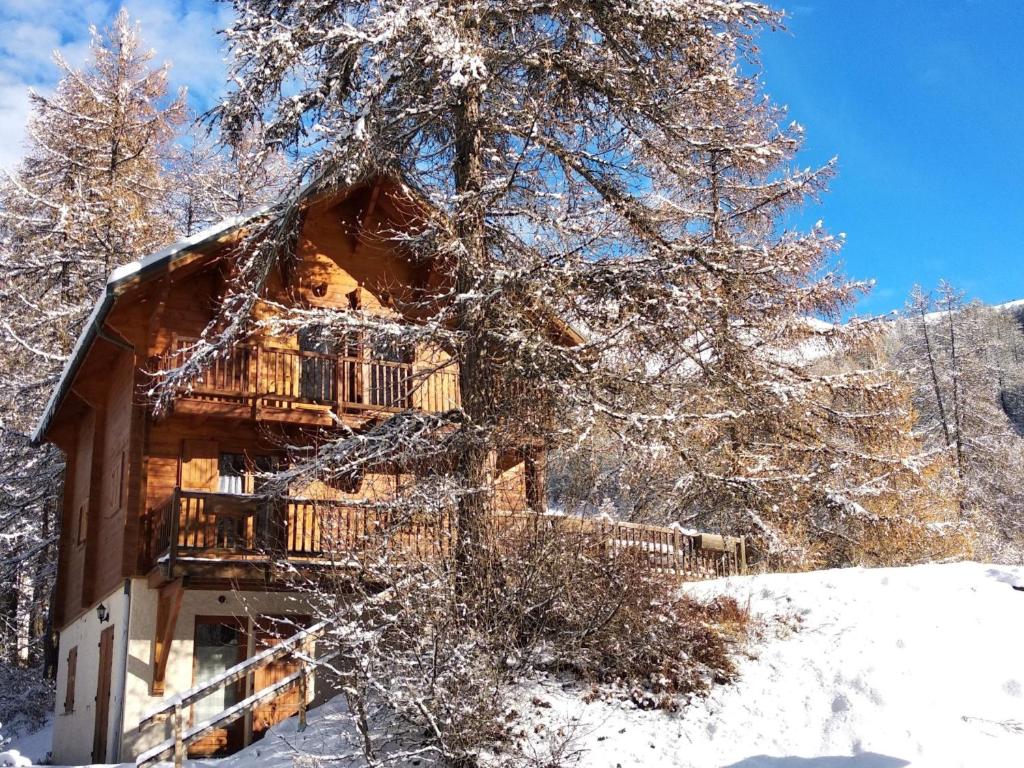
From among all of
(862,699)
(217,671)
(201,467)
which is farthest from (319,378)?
(862,699)

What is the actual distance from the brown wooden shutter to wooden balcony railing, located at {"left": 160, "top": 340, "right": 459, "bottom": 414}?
1.15m

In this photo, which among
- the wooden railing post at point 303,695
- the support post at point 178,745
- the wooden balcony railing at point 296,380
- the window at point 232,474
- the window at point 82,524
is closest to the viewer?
the support post at point 178,745

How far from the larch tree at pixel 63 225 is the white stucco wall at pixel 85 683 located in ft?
20.9

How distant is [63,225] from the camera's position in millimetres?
25109

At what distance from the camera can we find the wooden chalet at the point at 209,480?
16094 millimetres

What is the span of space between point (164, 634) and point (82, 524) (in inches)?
241

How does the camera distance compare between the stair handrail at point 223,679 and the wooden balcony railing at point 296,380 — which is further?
the wooden balcony railing at point 296,380

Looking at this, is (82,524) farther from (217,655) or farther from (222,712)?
A: (222,712)

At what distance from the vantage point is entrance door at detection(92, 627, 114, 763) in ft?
57.4

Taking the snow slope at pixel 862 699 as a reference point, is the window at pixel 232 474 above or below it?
above

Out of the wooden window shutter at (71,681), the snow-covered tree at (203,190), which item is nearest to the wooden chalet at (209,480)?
the wooden window shutter at (71,681)

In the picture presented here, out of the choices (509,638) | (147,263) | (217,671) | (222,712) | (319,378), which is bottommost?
(217,671)

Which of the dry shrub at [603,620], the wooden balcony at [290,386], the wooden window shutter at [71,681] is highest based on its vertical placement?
the wooden balcony at [290,386]

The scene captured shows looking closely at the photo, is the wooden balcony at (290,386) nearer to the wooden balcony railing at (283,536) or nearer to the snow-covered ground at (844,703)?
the wooden balcony railing at (283,536)
